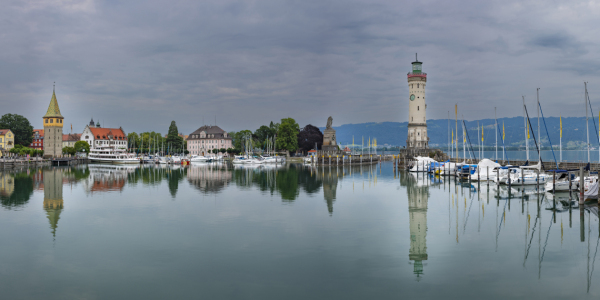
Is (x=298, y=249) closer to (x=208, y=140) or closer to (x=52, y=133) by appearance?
(x=52, y=133)

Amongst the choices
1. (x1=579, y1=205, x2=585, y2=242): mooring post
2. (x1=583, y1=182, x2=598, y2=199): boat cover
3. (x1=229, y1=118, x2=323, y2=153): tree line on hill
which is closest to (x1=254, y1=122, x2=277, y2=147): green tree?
(x1=229, y1=118, x2=323, y2=153): tree line on hill

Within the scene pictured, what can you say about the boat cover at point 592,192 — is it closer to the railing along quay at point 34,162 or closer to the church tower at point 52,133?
the railing along quay at point 34,162

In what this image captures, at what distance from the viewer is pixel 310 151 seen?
117375mm

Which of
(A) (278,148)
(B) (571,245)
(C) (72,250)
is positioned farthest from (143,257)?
(A) (278,148)

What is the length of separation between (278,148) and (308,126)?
1341 centimetres

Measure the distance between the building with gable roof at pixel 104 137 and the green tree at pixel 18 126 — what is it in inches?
1065

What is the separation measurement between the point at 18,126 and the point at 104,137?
3514 cm

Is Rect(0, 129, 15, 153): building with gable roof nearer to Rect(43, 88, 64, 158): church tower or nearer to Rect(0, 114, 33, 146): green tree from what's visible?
Rect(0, 114, 33, 146): green tree

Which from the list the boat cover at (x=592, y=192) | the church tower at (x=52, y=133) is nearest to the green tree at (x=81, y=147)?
the church tower at (x=52, y=133)

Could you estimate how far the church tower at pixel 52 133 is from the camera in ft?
369

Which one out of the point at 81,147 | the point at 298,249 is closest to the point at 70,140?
the point at 81,147

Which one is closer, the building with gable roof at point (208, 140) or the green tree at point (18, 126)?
the green tree at point (18, 126)

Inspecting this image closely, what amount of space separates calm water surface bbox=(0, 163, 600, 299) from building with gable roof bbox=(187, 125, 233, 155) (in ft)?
347

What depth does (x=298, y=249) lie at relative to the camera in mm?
17859
